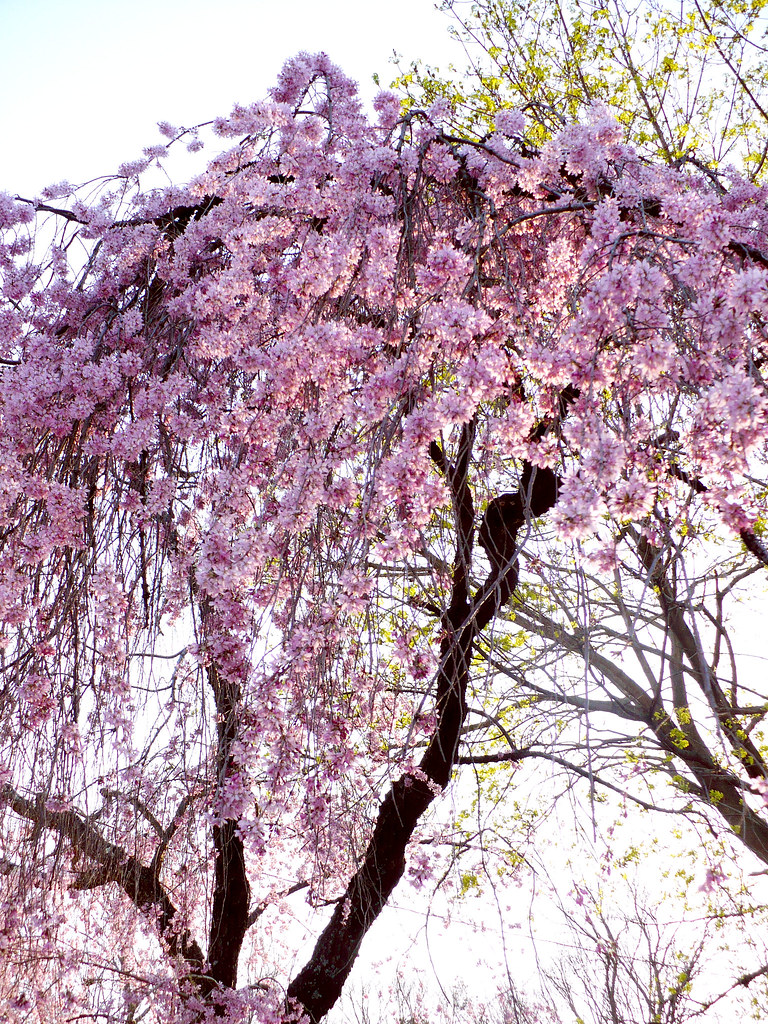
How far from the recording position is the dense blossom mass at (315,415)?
163cm

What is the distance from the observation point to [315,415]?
1913mm

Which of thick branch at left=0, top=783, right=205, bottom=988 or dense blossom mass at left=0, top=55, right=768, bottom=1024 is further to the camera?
thick branch at left=0, top=783, right=205, bottom=988

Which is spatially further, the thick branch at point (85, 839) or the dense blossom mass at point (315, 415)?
the thick branch at point (85, 839)

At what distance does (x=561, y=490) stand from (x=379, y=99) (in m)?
1.91

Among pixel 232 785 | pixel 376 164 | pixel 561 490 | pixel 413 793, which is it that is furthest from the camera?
pixel 413 793

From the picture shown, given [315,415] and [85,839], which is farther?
[85,839]

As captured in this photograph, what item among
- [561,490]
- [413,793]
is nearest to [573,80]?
[413,793]

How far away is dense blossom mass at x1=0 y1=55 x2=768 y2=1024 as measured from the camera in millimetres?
1628

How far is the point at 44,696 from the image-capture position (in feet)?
7.47

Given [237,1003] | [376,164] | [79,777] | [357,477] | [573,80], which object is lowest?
[237,1003]

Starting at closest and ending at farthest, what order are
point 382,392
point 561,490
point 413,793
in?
point 561,490
point 382,392
point 413,793

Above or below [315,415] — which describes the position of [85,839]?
below

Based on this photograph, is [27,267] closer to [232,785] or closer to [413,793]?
[232,785]

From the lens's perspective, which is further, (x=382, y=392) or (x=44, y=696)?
(x=44, y=696)
